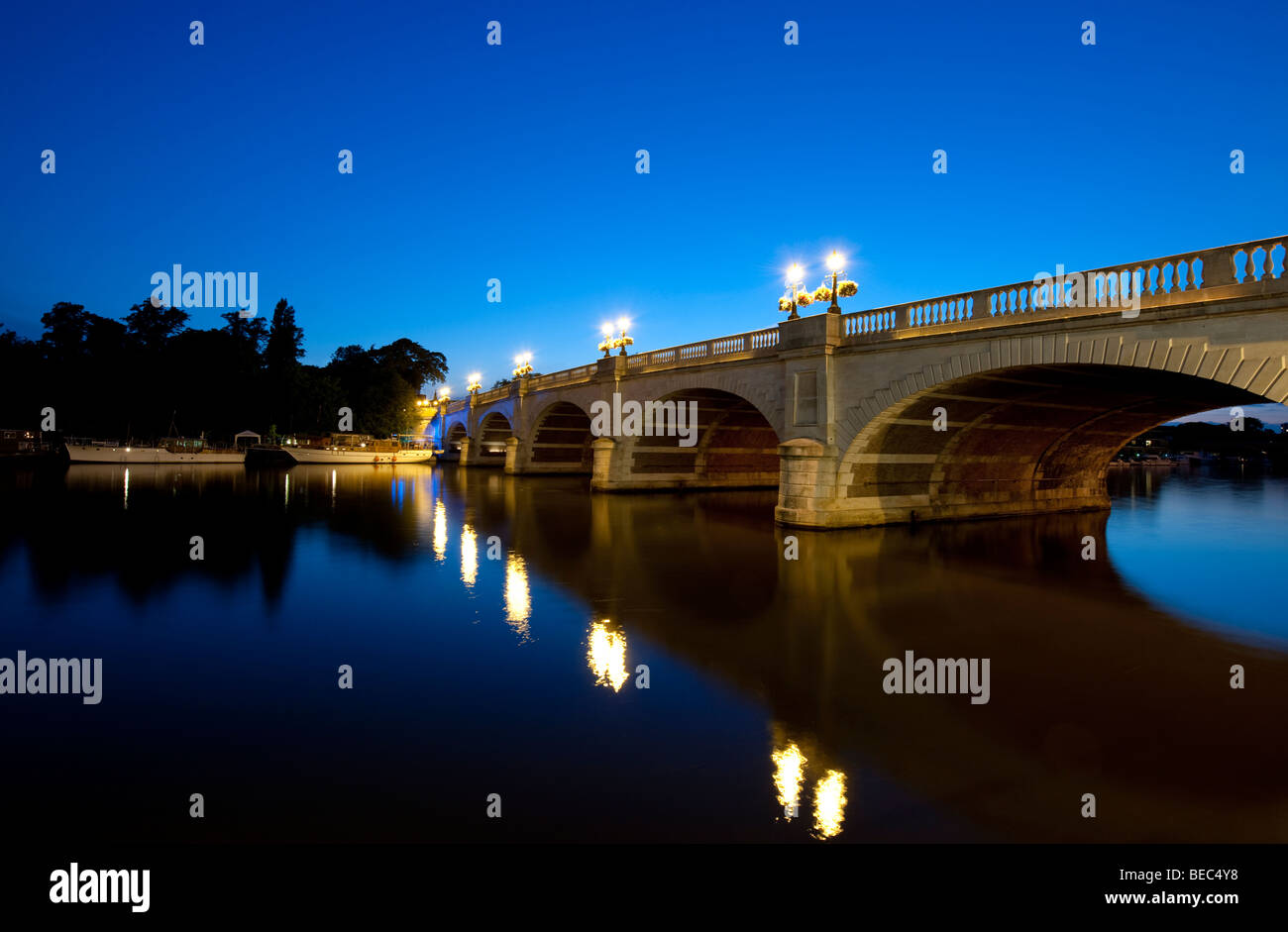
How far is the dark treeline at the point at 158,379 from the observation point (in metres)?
62.0

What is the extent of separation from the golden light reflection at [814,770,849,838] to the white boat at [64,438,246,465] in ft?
213

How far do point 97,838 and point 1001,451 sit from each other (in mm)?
26070

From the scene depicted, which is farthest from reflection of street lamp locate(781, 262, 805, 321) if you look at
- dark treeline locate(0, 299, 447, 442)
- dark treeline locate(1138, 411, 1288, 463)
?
dark treeline locate(1138, 411, 1288, 463)

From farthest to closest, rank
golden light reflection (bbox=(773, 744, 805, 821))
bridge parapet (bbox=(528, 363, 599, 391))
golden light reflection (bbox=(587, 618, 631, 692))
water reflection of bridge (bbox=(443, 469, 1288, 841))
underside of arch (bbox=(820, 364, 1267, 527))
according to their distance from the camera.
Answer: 1. bridge parapet (bbox=(528, 363, 599, 391))
2. underside of arch (bbox=(820, 364, 1267, 527))
3. golden light reflection (bbox=(587, 618, 631, 692))
4. water reflection of bridge (bbox=(443, 469, 1288, 841))
5. golden light reflection (bbox=(773, 744, 805, 821))

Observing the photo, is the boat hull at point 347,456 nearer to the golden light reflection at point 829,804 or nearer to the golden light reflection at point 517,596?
the golden light reflection at point 517,596

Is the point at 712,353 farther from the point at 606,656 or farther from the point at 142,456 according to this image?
the point at 142,456

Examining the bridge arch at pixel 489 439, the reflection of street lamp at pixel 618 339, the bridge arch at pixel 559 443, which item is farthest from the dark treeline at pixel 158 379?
the reflection of street lamp at pixel 618 339

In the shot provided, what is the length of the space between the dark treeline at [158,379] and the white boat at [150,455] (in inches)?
210

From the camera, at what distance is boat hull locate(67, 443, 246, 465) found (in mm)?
55219

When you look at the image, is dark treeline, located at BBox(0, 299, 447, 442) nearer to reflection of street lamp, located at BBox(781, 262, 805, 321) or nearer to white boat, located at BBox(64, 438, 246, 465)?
white boat, located at BBox(64, 438, 246, 465)

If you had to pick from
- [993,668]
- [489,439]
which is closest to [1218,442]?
[489,439]
